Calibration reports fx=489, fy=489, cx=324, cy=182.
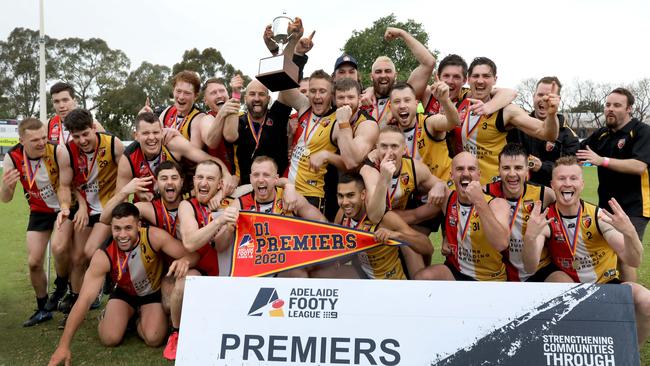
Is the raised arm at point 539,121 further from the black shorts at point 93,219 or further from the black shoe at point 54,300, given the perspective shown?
the black shoe at point 54,300

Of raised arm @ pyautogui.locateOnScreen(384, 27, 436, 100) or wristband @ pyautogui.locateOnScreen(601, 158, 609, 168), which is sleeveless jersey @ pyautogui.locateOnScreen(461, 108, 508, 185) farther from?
wristband @ pyautogui.locateOnScreen(601, 158, 609, 168)

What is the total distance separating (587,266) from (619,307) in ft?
4.42

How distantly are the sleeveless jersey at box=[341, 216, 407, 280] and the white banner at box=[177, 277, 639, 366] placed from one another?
1.38m

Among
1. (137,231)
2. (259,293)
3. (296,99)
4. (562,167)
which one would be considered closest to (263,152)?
(296,99)

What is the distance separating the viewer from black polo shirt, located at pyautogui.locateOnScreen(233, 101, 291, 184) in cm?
518

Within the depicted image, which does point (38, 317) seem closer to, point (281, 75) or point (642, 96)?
point (281, 75)

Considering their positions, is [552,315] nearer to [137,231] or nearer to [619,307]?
[619,307]

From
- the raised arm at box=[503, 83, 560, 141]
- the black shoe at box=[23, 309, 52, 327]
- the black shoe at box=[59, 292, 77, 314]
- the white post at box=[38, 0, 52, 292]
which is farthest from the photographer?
the white post at box=[38, 0, 52, 292]

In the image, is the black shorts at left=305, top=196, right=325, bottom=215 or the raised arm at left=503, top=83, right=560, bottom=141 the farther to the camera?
the black shorts at left=305, top=196, right=325, bottom=215

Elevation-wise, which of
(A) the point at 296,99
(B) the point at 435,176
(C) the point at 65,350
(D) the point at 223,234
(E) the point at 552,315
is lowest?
(C) the point at 65,350

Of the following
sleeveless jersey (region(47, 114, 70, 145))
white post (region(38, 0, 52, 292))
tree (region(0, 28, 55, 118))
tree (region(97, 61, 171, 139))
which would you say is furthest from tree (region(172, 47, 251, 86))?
sleeveless jersey (region(47, 114, 70, 145))

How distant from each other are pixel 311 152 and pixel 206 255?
1.41 m

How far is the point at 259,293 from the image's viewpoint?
2955 mm

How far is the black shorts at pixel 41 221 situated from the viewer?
5.59m
